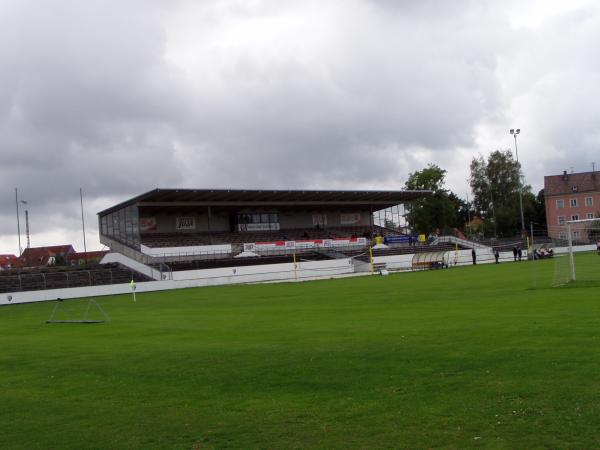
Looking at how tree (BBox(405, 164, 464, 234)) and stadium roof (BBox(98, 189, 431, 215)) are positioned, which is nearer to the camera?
stadium roof (BBox(98, 189, 431, 215))

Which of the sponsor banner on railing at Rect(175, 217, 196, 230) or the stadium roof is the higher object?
the stadium roof

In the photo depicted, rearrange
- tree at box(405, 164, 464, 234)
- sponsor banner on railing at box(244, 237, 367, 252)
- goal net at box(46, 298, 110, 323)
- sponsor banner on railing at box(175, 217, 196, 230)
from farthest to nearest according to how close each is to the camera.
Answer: tree at box(405, 164, 464, 234) < sponsor banner on railing at box(175, 217, 196, 230) < sponsor banner on railing at box(244, 237, 367, 252) < goal net at box(46, 298, 110, 323)

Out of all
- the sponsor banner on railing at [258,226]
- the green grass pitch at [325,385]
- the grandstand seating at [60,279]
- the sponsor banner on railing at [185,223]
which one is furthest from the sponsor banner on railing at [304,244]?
the green grass pitch at [325,385]

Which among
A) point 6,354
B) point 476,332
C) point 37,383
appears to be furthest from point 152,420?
point 6,354

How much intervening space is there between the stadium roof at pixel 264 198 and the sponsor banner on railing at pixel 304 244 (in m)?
5.68

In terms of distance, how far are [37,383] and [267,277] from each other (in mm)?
52226

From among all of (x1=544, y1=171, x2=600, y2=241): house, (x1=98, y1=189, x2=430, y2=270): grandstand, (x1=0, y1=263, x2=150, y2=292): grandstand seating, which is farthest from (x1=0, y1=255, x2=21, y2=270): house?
(x1=544, y1=171, x2=600, y2=241): house

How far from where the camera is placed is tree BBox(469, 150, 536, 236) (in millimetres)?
113562

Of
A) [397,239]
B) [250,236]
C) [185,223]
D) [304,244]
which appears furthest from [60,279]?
[397,239]

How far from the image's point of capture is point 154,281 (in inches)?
2279

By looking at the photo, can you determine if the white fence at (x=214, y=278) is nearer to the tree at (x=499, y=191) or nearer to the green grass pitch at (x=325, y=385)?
the green grass pitch at (x=325, y=385)

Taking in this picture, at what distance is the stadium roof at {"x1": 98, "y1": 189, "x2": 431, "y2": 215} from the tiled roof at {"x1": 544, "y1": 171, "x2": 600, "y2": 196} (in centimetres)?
4291

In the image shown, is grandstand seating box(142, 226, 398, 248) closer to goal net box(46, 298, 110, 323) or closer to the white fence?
the white fence

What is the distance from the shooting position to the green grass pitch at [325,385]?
771cm
